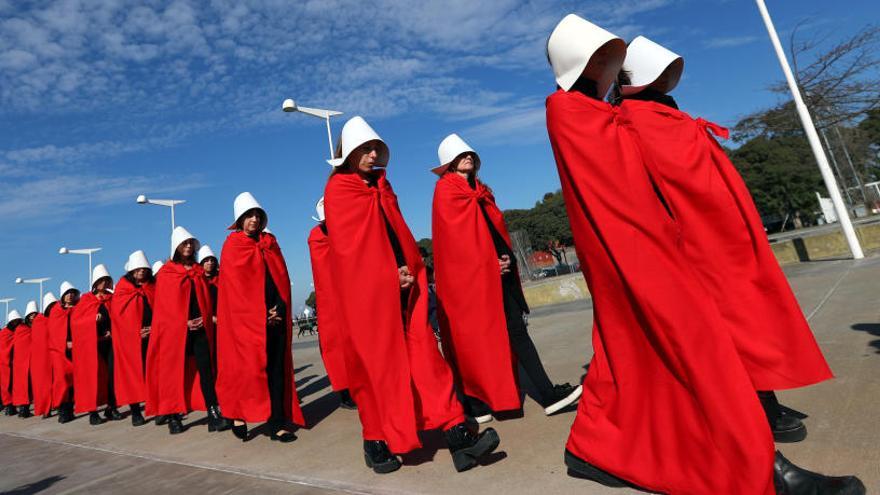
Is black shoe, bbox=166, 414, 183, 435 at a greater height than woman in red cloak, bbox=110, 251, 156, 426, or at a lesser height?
lesser

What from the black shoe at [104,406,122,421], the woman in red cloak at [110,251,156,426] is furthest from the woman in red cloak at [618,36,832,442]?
the black shoe at [104,406,122,421]

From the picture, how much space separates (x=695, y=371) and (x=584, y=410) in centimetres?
64

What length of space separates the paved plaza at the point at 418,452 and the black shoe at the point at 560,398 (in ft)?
0.23

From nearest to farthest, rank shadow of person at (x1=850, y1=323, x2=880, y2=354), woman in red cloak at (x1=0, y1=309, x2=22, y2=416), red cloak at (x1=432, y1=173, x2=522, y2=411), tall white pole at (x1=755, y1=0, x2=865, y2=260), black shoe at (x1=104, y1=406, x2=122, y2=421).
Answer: red cloak at (x1=432, y1=173, x2=522, y2=411) → shadow of person at (x1=850, y1=323, x2=880, y2=354) → black shoe at (x1=104, y1=406, x2=122, y2=421) → tall white pole at (x1=755, y1=0, x2=865, y2=260) → woman in red cloak at (x1=0, y1=309, x2=22, y2=416)

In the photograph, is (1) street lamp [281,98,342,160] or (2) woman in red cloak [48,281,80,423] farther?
(1) street lamp [281,98,342,160]

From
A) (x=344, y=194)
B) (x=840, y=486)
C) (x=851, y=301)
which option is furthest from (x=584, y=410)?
(x=851, y=301)

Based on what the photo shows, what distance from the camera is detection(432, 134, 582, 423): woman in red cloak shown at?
3.73 meters

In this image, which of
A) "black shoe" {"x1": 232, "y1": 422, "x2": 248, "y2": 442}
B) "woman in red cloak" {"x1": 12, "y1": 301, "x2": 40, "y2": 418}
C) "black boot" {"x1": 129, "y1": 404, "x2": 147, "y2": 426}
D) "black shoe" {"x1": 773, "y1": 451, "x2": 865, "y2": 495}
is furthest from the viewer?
"woman in red cloak" {"x1": 12, "y1": 301, "x2": 40, "y2": 418}

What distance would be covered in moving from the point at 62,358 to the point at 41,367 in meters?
1.27

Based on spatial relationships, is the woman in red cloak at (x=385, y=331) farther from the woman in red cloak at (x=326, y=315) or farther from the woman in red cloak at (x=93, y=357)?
the woman in red cloak at (x=93, y=357)

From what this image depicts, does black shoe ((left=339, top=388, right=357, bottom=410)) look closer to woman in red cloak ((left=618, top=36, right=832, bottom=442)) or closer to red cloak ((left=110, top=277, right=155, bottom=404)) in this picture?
red cloak ((left=110, top=277, right=155, bottom=404))

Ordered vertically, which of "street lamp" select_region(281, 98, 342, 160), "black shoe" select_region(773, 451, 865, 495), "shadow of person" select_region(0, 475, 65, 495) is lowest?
"black shoe" select_region(773, 451, 865, 495)

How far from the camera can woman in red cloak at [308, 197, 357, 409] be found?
5582mm

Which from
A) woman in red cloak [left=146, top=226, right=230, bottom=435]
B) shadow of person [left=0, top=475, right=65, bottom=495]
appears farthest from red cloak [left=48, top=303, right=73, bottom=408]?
shadow of person [left=0, top=475, right=65, bottom=495]
